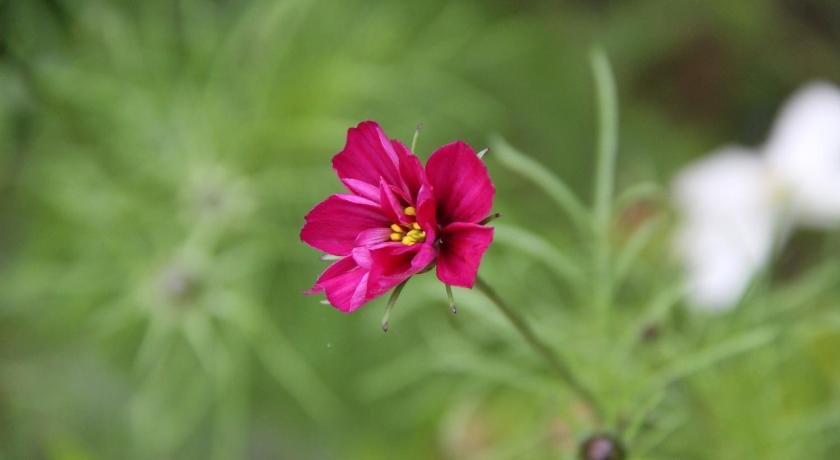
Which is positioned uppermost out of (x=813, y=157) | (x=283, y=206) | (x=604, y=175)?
(x=283, y=206)

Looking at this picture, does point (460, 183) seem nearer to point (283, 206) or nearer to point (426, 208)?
point (426, 208)

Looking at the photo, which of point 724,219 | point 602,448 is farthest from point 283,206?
point 602,448

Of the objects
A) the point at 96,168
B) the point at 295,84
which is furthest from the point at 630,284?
the point at 96,168

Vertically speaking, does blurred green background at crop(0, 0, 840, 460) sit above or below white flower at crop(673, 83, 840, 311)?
above

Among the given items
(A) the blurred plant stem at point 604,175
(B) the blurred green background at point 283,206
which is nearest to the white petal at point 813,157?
(B) the blurred green background at point 283,206

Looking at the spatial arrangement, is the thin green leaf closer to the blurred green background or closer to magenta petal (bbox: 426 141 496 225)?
magenta petal (bbox: 426 141 496 225)

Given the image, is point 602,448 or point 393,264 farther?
point 602,448

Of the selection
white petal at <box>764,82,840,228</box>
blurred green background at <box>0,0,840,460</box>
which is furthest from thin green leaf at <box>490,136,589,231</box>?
white petal at <box>764,82,840,228</box>
